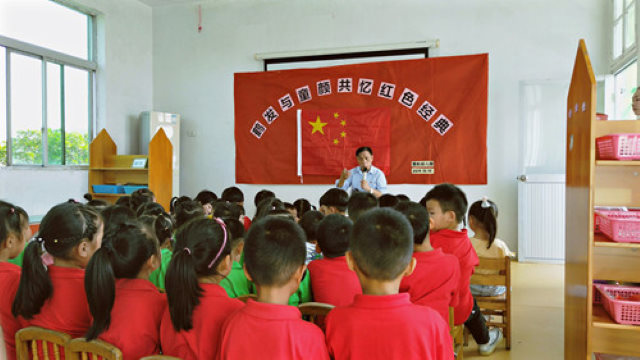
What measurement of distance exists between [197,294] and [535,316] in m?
2.76

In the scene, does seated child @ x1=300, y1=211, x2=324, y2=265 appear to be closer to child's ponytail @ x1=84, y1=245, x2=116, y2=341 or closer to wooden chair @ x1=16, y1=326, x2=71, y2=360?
child's ponytail @ x1=84, y1=245, x2=116, y2=341

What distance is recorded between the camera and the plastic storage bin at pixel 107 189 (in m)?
5.52

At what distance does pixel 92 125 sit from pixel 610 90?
20.0ft

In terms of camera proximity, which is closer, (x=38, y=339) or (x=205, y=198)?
(x=38, y=339)

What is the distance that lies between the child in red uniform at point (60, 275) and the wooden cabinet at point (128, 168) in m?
4.01

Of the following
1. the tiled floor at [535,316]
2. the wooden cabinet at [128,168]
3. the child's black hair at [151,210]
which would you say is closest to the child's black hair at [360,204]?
the tiled floor at [535,316]

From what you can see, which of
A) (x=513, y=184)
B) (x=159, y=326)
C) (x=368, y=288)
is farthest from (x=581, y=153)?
(x=513, y=184)

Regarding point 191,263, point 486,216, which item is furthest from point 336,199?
point 191,263

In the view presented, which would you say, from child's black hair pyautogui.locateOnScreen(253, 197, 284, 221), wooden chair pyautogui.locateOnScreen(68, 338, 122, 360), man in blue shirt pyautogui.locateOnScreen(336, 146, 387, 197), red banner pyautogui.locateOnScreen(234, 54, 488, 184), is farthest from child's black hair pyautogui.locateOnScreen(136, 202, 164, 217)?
red banner pyautogui.locateOnScreen(234, 54, 488, 184)

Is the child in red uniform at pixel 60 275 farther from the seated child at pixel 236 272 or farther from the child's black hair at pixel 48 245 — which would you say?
the seated child at pixel 236 272

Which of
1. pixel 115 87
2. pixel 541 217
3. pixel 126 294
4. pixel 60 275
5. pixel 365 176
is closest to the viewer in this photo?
pixel 126 294

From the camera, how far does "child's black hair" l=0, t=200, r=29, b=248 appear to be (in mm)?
1819

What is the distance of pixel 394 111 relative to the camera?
5.38 metres

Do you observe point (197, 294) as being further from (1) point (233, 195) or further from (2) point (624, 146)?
(1) point (233, 195)
